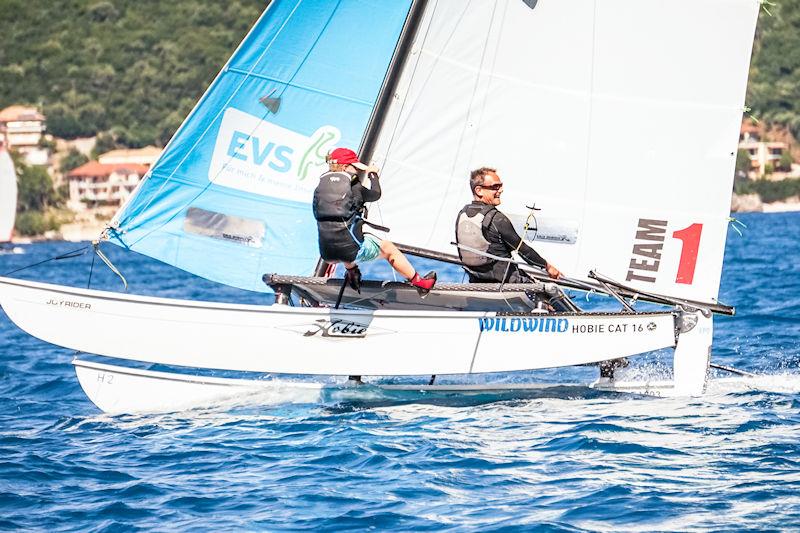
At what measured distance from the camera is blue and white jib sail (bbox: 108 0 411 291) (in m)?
10.7

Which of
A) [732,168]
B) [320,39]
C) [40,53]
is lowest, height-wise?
[732,168]

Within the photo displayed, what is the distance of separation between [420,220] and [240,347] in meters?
2.31

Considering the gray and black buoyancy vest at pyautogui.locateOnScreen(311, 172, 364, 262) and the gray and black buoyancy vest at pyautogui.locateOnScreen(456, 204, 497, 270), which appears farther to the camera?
the gray and black buoyancy vest at pyautogui.locateOnScreen(456, 204, 497, 270)

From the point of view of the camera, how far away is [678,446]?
7887 millimetres

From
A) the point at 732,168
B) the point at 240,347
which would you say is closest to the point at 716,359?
the point at 732,168

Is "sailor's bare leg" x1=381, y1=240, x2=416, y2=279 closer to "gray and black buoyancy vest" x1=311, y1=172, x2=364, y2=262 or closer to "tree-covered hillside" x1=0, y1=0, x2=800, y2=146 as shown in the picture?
"gray and black buoyancy vest" x1=311, y1=172, x2=364, y2=262

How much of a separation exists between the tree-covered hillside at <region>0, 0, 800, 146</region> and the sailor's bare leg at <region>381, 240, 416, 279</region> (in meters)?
89.9

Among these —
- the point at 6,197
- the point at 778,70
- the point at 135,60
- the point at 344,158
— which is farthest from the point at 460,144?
the point at 135,60

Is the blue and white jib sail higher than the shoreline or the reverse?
higher

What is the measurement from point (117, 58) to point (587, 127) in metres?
103

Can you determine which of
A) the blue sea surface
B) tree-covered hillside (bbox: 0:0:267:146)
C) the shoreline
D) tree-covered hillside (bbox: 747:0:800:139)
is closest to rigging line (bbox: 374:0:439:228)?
the blue sea surface

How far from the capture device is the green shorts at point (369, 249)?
31.2ft

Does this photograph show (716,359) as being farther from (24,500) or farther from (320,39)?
(24,500)

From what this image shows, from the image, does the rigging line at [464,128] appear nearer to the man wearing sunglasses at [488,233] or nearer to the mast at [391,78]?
the mast at [391,78]
